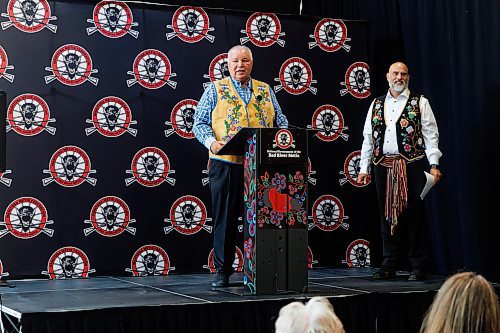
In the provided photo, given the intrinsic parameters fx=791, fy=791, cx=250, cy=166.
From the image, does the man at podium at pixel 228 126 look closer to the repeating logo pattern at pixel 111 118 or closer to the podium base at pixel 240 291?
the podium base at pixel 240 291

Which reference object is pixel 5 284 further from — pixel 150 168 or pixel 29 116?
pixel 150 168

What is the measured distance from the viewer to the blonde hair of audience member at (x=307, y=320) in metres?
1.64

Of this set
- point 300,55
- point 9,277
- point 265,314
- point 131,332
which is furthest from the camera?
point 300,55

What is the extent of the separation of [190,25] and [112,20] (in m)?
0.62

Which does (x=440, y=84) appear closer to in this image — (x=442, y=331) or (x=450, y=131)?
(x=450, y=131)

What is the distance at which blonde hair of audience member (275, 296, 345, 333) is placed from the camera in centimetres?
164

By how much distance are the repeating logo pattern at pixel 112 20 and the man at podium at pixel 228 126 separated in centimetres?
136

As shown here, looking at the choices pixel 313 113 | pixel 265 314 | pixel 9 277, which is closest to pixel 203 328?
pixel 265 314

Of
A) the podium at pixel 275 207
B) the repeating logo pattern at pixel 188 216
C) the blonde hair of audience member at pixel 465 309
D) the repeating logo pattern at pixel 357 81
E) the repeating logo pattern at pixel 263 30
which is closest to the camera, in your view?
the blonde hair of audience member at pixel 465 309

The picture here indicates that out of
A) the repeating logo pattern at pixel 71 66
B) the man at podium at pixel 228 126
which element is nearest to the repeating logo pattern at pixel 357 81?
the man at podium at pixel 228 126

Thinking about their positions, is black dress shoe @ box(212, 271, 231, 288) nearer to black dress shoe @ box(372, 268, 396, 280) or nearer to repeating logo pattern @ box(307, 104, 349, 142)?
black dress shoe @ box(372, 268, 396, 280)

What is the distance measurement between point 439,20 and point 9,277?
3.85m

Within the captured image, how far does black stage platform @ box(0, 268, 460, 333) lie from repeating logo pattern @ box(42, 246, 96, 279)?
0.89 feet

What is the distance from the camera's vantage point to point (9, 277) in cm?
566
